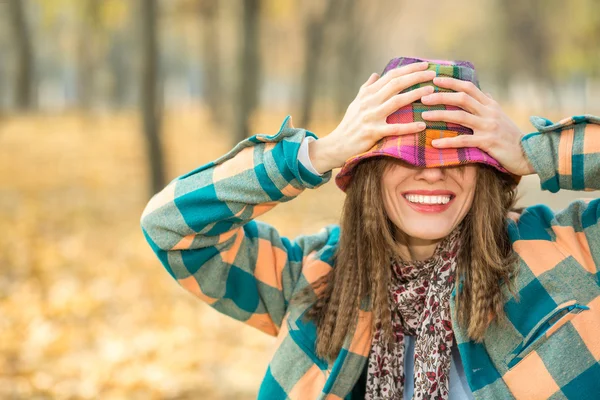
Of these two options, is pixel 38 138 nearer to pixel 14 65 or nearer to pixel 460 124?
pixel 14 65

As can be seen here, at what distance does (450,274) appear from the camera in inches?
84.6

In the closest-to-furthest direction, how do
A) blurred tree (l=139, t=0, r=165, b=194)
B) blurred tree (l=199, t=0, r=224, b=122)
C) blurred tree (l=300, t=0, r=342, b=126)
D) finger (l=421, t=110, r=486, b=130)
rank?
finger (l=421, t=110, r=486, b=130), blurred tree (l=139, t=0, r=165, b=194), blurred tree (l=300, t=0, r=342, b=126), blurred tree (l=199, t=0, r=224, b=122)

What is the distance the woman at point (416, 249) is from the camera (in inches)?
78.9

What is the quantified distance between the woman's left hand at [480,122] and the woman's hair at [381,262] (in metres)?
0.09

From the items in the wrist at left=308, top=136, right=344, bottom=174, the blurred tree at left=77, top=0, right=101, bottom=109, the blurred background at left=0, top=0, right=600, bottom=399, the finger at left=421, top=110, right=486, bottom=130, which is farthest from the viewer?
the blurred tree at left=77, top=0, right=101, bottom=109

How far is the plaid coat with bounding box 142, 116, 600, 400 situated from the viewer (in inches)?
78.6

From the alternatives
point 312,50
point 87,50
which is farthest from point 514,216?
point 87,50

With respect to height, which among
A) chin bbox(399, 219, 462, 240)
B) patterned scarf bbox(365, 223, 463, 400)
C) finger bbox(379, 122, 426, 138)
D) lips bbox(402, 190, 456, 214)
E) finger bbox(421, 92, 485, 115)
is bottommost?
patterned scarf bbox(365, 223, 463, 400)

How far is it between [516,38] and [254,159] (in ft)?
80.6

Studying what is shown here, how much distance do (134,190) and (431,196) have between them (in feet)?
32.0

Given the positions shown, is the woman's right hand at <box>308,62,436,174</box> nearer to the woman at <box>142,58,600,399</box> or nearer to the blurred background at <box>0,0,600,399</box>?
the woman at <box>142,58,600,399</box>

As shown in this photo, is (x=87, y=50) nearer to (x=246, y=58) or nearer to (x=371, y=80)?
(x=246, y=58)

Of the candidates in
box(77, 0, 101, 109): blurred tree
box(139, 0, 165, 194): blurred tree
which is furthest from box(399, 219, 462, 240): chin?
box(77, 0, 101, 109): blurred tree

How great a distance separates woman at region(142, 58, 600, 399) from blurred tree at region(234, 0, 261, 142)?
8353 mm
